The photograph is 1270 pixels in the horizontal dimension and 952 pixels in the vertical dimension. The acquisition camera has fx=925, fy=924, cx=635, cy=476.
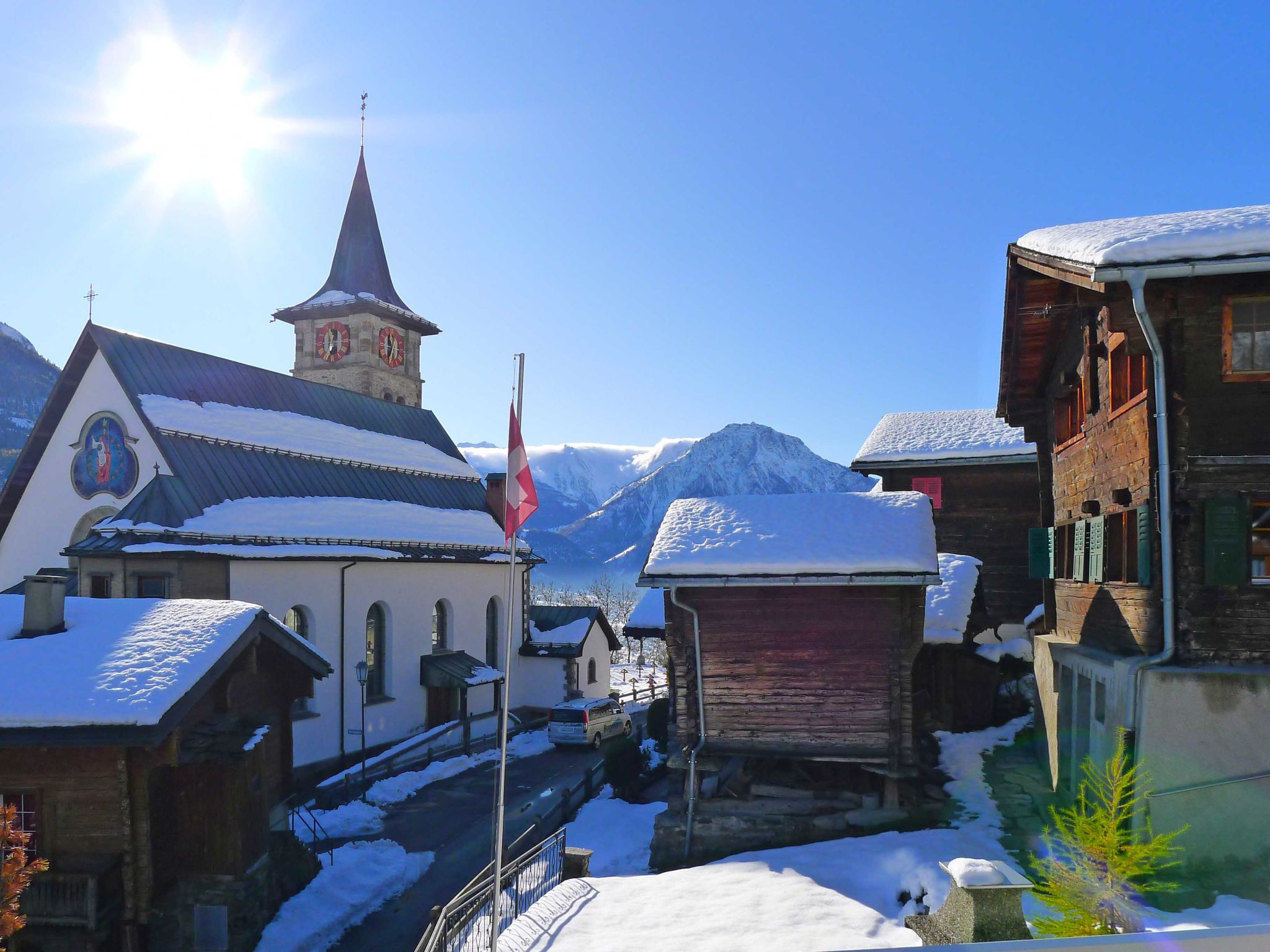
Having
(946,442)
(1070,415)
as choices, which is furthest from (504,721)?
(946,442)

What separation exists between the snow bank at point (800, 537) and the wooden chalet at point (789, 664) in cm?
3

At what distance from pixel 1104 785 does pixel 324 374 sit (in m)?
42.3

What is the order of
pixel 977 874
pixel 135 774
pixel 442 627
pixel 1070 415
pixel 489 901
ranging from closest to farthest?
pixel 977 874 < pixel 489 901 < pixel 135 774 < pixel 1070 415 < pixel 442 627

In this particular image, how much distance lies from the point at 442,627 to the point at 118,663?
19556 millimetres

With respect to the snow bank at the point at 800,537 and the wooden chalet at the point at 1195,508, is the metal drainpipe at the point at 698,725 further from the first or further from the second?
the wooden chalet at the point at 1195,508

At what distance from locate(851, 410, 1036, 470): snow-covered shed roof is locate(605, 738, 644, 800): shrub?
1066cm

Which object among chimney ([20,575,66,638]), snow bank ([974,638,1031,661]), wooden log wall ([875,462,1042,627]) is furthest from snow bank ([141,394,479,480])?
snow bank ([974,638,1031,661])

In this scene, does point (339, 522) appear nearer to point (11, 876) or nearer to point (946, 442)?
point (946, 442)

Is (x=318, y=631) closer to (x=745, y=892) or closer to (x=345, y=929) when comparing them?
(x=345, y=929)

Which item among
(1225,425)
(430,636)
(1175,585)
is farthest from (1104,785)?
(430,636)

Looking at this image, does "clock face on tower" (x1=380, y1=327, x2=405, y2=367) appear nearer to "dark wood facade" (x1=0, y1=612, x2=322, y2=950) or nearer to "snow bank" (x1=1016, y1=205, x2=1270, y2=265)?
"dark wood facade" (x1=0, y1=612, x2=322, y2=950)

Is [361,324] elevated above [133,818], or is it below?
above

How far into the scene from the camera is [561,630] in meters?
38.4

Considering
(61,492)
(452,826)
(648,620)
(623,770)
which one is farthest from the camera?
(61,492)
